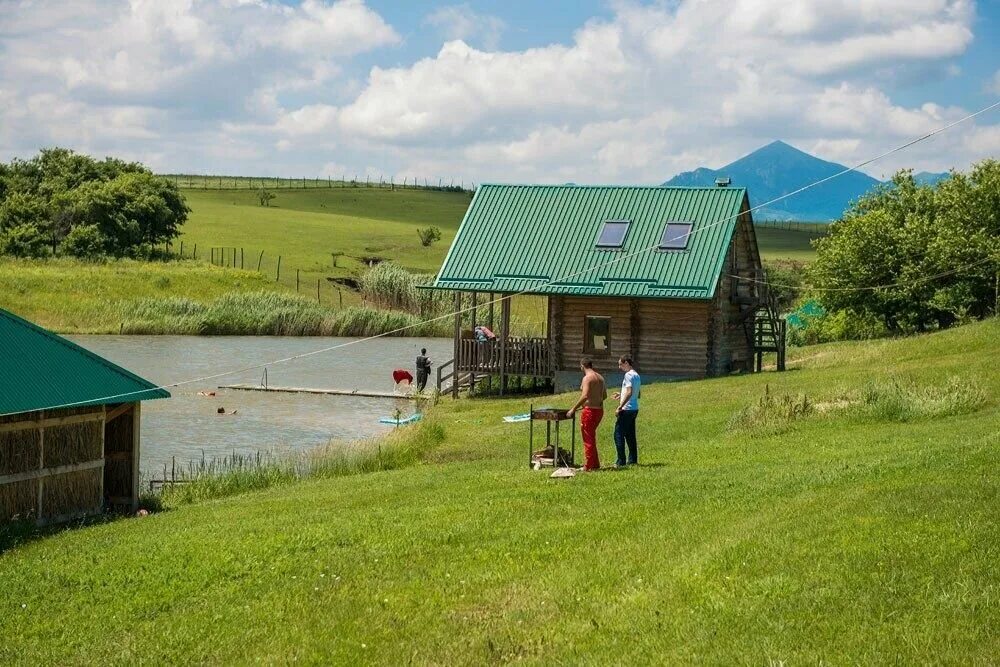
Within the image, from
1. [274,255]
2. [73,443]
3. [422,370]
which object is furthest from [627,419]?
[274,255]

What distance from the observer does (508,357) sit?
40.4 metres

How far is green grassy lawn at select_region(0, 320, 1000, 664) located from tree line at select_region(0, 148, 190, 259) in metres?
64.4

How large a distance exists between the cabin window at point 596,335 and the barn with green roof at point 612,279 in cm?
6

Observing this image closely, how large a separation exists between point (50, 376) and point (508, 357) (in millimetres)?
21702

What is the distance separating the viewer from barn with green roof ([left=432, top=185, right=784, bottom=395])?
3866 centimetres

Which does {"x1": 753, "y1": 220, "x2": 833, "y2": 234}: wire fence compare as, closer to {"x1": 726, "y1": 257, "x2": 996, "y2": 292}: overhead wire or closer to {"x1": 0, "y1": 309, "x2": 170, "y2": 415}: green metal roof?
{"x1": 726, "y1": 257, "x2": 996, "y2": 292}: overhead wire

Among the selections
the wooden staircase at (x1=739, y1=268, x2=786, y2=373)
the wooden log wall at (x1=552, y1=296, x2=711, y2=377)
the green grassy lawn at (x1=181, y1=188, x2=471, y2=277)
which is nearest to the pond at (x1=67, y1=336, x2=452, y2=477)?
the wooden log wall at (x1=552, y1=296, x2=711, y2=377)

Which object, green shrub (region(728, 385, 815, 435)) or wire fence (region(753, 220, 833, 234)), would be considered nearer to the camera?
green shrub (region(728, 385, 815, 435))

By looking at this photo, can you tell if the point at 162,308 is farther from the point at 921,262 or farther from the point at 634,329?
the point at 921,262

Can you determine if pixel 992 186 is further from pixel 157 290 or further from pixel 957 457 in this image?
pixel 157 290

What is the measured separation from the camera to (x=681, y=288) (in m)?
37.8

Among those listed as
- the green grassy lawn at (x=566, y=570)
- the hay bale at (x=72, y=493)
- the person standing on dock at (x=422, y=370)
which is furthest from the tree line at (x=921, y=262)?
the hay bale at (x=72, y=493)

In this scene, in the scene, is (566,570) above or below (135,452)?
below

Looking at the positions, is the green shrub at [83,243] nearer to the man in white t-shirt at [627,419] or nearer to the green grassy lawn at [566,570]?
the green grassy lawn at [566,570]
